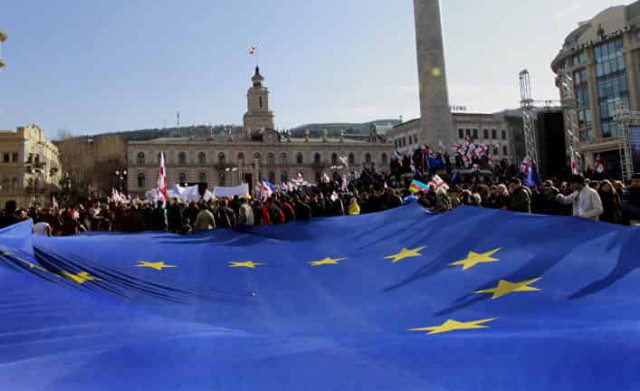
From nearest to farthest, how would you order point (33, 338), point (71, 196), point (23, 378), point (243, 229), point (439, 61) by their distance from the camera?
point (23, 378)
point (33, 338)
point (243, 229)
point (439, 61)
point (71, 196)

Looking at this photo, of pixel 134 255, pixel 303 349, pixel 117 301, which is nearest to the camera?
pixel 303 349

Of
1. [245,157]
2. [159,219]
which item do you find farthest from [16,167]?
[159,219]

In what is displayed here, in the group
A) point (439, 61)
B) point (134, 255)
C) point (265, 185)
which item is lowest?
point (134, 255)

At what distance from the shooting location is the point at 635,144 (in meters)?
36.1

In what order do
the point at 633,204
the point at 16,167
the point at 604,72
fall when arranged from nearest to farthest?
the point at 633,204 < the point at 604,72 < the point at 16,167

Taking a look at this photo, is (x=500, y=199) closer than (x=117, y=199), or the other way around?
(x=500, y=199)

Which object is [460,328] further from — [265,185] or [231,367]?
[265,185]

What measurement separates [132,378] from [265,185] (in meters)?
18.2

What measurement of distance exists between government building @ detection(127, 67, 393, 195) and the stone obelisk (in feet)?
199

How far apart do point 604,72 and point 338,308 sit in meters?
63.5

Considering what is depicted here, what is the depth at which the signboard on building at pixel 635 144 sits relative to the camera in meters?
35.6

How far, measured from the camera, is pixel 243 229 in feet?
34.5

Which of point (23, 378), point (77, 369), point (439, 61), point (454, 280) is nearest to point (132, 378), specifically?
point (77, 369)

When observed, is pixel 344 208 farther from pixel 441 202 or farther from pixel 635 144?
pixel 635 144
